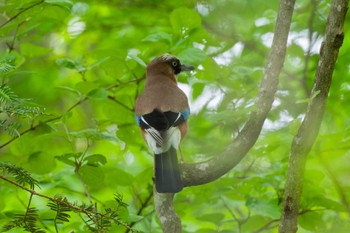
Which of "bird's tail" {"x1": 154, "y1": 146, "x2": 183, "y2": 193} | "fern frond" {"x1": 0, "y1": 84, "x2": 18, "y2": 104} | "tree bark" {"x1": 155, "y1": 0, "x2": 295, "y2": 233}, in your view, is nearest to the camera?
"fern frond" {"x1": 0, "y1": 84, "x2": 18, "y2": 104}

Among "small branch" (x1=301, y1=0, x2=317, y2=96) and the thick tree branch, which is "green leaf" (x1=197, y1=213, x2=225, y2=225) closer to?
the thick tree branch

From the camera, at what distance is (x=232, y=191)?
488cm

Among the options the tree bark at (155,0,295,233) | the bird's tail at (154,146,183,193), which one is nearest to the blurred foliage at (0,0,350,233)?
the tree bark at (155,0,295,233)

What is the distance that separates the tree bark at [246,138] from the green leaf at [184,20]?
1107 mm

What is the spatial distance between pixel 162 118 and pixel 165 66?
42.4 inches

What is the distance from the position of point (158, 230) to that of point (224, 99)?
4.45 ft

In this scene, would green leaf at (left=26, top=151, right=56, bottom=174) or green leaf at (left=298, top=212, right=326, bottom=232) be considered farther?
green leaf at (left=298, top=212, right=326, bottom=232)

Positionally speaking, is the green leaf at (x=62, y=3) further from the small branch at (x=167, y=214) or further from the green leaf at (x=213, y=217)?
the green leaf at (x=213, y=217)

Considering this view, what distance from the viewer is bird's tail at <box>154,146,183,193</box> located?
13.3ft

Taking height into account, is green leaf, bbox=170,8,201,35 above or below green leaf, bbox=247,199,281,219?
above

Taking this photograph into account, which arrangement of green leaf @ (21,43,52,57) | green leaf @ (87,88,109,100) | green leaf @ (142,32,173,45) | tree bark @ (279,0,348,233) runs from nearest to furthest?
tree bark @ (279,0,348,233) < green leaf @ (87,88,109,100) < green leaf @ (142,32,173,45) < green leaf @ (21,43,52,57)

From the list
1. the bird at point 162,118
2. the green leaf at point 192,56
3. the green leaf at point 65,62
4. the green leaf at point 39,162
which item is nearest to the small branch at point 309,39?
the bird at point 162,118

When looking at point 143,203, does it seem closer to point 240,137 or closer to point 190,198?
point 190,198

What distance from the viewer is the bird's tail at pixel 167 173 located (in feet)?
13.3
